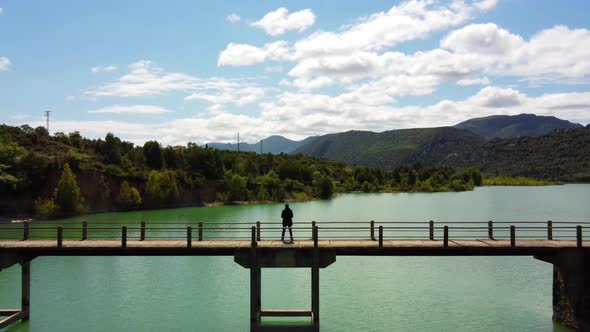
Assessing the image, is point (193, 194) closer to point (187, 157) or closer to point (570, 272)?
point (187, 157)

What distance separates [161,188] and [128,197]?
9.70m

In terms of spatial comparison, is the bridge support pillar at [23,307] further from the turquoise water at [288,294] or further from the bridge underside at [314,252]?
the bridge underside at [314,252]

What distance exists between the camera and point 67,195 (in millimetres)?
88250

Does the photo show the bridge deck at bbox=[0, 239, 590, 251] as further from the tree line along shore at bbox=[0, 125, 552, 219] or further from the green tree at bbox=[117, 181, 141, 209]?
the green tree at bbox=[117, 181, 141, 209]

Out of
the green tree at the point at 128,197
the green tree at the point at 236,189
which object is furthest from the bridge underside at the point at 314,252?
the green tree at the point at 236,189

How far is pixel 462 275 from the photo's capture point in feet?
122

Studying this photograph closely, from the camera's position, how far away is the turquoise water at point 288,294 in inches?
1033

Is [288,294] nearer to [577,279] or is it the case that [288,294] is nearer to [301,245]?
[301,245]

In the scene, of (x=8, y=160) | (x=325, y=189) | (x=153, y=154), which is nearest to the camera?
(x=8, y=160)

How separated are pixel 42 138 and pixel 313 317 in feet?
346

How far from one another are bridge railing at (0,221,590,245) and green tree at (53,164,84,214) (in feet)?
79.2

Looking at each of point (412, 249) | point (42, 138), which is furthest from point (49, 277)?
point (42, 138)

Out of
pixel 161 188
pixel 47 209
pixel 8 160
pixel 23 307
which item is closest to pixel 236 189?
pixel 161 188

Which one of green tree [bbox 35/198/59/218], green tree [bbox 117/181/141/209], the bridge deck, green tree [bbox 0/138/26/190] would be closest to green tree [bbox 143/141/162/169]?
green tree [bbox 117/181/141/209]
